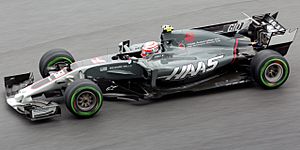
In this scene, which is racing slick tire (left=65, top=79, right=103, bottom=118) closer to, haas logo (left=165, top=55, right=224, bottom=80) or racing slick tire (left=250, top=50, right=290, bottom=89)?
haas logo (left=165, top=55, right=224, bottom=80)

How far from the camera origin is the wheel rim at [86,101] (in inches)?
425

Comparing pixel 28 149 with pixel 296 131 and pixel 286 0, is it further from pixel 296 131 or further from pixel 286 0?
pixel 286 0

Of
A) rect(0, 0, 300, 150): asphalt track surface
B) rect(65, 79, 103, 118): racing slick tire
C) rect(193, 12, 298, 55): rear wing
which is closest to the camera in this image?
rect(0, 0, 300, 150): asphalt track surface

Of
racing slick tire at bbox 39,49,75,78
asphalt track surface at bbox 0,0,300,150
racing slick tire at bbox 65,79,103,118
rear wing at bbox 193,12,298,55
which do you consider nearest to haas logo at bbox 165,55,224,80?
asphalt track surface at bbox 0,0,300,150

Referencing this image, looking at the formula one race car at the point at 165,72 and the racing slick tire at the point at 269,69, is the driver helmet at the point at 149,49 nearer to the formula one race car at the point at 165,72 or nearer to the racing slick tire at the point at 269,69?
the formula one race car at the point at 165,72

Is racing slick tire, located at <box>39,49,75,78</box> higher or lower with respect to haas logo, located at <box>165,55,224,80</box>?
higher

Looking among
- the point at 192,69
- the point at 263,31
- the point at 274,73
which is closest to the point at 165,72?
the point at 192,69

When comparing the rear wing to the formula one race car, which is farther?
the rear wing

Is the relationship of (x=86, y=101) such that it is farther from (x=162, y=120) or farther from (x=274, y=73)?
(x=274, y=73)

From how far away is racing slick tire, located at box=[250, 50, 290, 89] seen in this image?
37.3ft

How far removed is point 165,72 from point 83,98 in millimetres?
1712

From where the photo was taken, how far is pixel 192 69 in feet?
37.9

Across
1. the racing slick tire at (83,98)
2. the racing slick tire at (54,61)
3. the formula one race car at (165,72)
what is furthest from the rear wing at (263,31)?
the racing slick tire at (83,98)

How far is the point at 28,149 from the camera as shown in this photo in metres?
9.92
